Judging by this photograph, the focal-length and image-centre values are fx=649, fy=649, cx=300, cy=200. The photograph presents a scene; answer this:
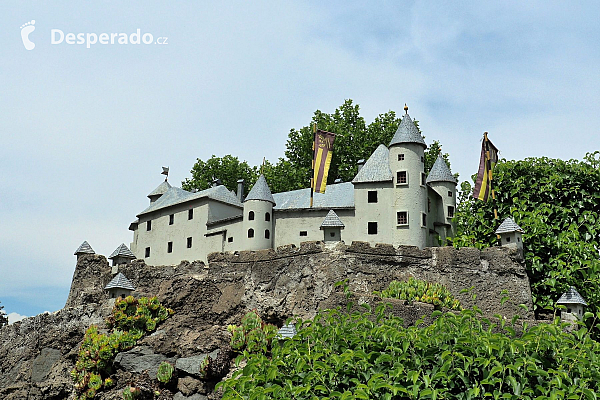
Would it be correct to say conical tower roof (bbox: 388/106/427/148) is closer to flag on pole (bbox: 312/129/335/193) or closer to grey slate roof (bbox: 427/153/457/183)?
grey slate roof (bbox: 427/153/457/183)

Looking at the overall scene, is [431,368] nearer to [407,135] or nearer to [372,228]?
[372,228]

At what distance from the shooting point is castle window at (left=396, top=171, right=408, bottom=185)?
3316 centimetres

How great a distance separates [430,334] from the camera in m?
12.1

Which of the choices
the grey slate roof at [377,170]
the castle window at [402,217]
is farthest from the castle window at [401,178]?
the castle window at [402,217]

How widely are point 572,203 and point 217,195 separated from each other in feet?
64.7

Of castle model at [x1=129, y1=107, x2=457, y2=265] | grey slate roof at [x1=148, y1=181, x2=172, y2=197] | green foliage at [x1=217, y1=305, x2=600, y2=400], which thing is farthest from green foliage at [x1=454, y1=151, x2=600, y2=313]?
grey slate roof at [x1=148, y1=181, x2=172, y2=197]

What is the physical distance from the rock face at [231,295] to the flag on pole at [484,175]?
502 cm

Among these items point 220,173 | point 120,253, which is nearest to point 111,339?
point 120,253

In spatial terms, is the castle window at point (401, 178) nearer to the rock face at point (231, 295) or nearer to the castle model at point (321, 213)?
the castle model at point (321, 213)

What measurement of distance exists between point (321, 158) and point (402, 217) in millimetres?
5423

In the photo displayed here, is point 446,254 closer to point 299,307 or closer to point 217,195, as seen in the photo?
point 299,307

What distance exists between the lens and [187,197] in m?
40.2

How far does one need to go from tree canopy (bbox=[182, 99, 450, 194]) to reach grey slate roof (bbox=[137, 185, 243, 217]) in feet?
17.1

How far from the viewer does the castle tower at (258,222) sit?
35.4m
